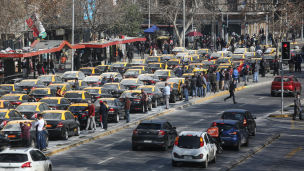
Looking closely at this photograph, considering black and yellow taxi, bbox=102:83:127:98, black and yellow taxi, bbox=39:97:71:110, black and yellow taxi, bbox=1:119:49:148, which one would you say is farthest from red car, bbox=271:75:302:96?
black and yellow taxi, bbox=1:119:49:148

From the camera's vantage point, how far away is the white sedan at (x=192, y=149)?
1919 cm

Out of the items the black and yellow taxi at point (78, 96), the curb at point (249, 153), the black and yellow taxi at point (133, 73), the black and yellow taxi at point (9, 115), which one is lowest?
the curb at point (249, 153)

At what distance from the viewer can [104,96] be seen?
1347 inches

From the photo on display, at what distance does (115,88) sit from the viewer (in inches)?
1455

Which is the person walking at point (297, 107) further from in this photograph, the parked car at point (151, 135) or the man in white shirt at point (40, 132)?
the man in white shirt at point (40, 132)

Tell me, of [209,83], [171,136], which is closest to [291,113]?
[209,83]

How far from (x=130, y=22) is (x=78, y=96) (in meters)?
43.2

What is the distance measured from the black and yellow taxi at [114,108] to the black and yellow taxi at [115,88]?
4881 mm

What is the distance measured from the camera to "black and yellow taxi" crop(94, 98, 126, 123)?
3055 cm

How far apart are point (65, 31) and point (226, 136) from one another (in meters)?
50.1

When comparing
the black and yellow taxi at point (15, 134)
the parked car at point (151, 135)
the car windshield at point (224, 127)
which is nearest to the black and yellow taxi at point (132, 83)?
the black and yellow taxi at point (15, 134)

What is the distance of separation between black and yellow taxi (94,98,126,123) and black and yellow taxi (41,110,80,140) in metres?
4.48

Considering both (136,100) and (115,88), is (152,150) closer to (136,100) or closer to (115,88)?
(136,100)

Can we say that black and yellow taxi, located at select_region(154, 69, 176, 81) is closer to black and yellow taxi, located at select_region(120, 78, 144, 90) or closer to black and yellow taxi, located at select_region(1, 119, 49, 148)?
black and yellow taxi, located at select_region(120, 78, 144, 90)
